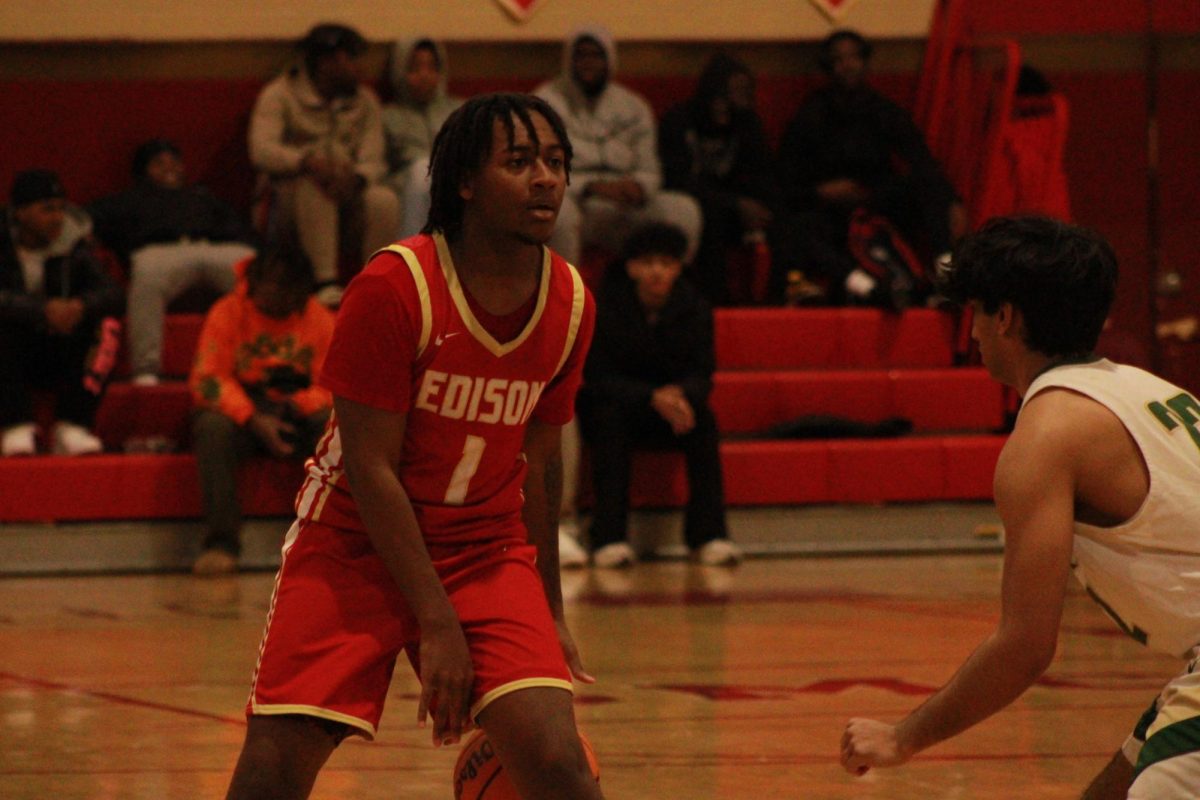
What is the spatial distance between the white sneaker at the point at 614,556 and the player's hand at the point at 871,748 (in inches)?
234

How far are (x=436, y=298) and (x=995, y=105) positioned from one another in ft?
26.1

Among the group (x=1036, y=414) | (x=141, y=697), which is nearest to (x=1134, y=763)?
(x=1036, y=414)

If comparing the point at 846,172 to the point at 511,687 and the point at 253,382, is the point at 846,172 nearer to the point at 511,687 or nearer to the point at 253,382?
the point at 253,382

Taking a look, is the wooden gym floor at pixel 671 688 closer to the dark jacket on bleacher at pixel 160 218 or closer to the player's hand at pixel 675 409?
the player's hand at pixel 675 409

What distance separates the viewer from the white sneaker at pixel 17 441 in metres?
8.51

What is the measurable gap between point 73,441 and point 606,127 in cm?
333

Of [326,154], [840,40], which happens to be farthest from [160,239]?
[840,40]

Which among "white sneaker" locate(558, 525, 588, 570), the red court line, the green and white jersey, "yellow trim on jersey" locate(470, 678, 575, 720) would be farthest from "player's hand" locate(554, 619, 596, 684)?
"white sneaker" locate(558, 525, 588, 570)

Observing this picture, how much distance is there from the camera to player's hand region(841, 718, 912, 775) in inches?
106

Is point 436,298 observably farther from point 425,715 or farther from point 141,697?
point 141,697

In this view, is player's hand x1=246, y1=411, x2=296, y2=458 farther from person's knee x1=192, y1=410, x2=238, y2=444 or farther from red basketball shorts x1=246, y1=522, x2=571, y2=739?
red basketball shorts x1=246, y1=522, x2=571, y2=739

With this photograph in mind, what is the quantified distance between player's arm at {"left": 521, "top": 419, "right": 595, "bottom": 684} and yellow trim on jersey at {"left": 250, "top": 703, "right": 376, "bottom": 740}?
0.49 metres

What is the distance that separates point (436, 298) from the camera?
3111mm

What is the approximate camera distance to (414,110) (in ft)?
33.1
